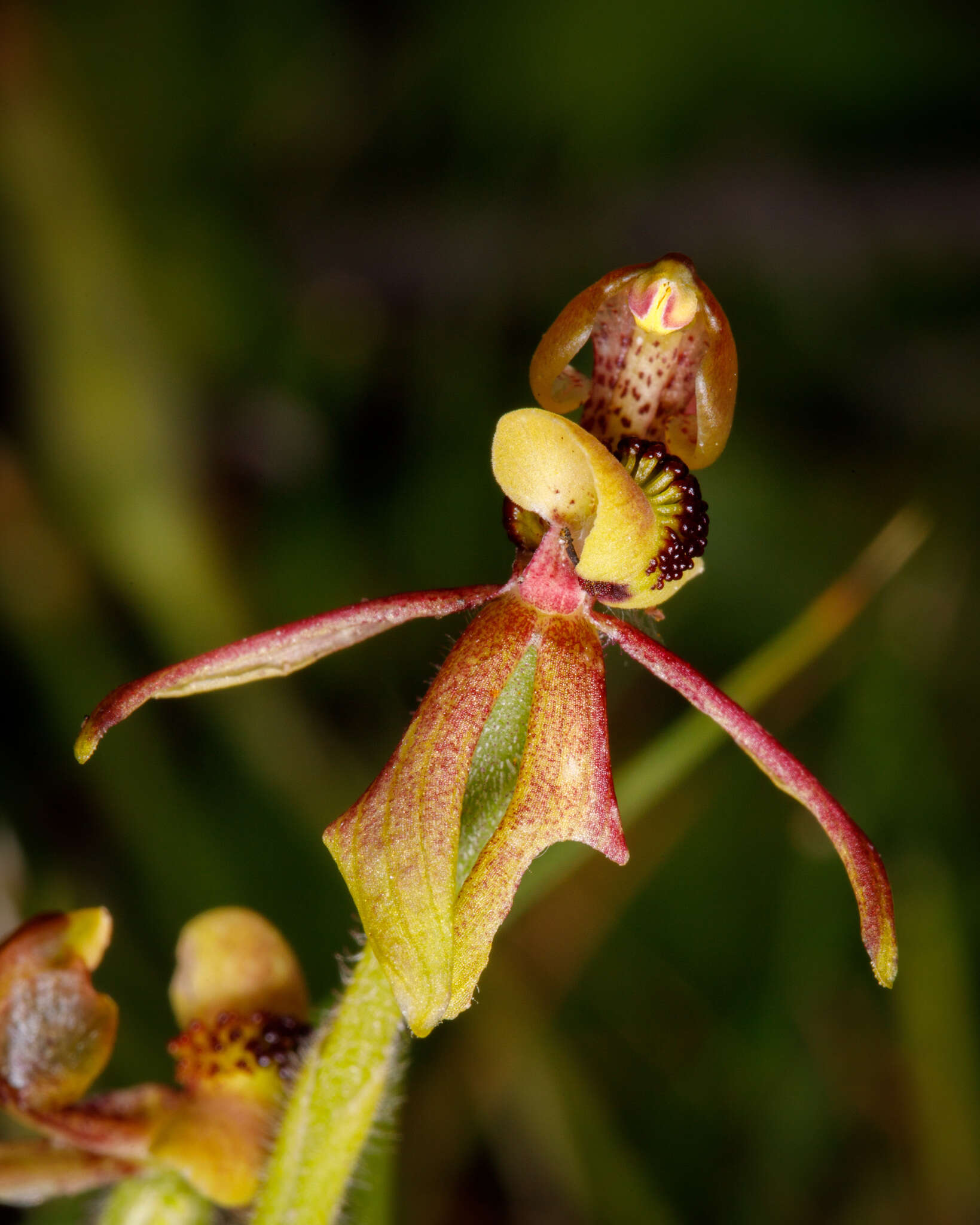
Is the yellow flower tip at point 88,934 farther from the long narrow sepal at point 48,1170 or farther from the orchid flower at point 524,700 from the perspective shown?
the orchid flower at point 524,700

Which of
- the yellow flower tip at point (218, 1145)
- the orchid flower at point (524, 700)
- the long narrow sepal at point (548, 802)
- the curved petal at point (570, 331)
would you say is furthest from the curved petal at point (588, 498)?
the yellow flower tip at point (218, 1145)

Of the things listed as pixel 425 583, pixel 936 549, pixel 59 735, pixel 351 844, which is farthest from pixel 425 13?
pixel 351 844

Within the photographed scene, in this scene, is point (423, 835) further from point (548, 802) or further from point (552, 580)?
point (552, 580)

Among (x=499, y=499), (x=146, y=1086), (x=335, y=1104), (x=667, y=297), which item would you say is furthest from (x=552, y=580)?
(x=499, y=499)

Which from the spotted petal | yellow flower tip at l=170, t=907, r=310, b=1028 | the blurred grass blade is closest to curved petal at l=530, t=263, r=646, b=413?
the spotted petal

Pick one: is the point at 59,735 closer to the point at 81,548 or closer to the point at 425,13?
the point at 81,548

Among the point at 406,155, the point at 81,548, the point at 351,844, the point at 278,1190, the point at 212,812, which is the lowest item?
the point at 278,1190

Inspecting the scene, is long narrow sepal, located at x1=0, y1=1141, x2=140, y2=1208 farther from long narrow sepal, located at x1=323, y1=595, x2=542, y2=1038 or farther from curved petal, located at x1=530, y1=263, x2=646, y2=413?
curved petal, located at x1=530, y1=263, x2=646, y2=413
